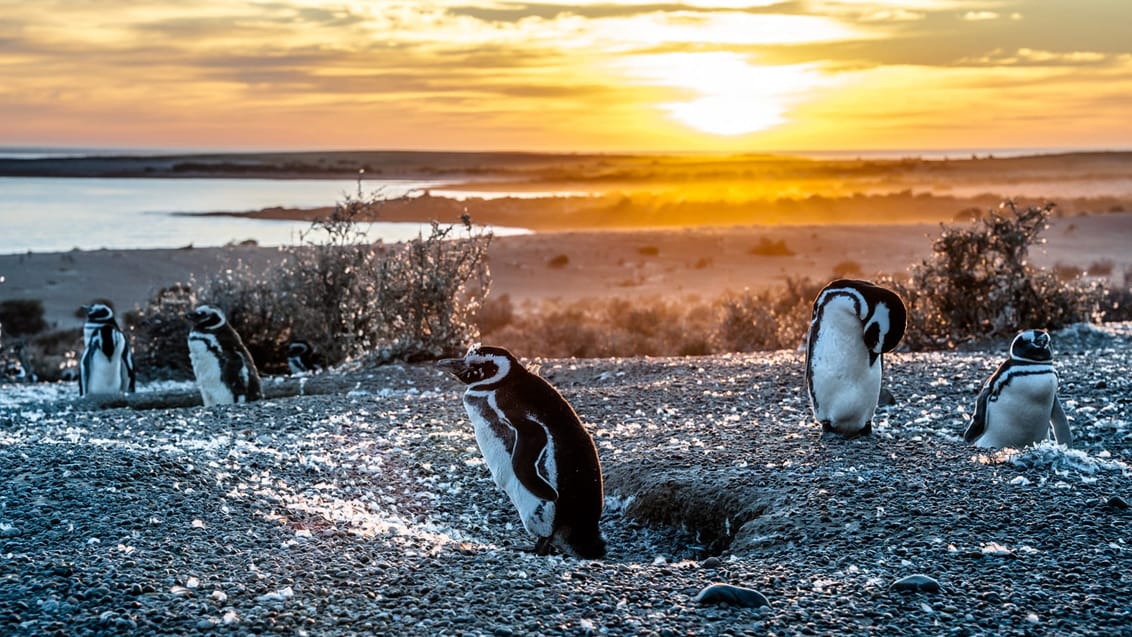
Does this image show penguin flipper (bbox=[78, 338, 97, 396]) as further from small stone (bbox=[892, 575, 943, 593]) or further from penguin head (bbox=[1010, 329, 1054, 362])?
small stone (bbox=[892, 575, 943, 593])

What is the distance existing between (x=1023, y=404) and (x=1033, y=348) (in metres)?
0.35

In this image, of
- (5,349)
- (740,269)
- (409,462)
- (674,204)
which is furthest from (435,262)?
(674,204)

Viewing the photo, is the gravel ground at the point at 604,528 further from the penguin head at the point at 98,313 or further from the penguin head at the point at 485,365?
the penguin head at the point at 98,313

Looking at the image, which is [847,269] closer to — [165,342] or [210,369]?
[165,342]

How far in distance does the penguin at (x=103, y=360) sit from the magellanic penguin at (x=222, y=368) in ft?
5.65

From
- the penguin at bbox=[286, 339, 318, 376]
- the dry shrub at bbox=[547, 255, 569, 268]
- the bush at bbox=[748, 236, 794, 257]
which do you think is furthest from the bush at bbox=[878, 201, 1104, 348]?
the bush at bbox=[748, 236, 794, 257]

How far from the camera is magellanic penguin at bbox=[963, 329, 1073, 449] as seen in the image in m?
6.35

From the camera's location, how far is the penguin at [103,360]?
1063 centimetres

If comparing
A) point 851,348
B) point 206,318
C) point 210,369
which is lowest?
point 210,369

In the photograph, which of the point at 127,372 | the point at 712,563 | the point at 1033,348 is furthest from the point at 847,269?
the point at 712,563

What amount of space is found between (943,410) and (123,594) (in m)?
5.24

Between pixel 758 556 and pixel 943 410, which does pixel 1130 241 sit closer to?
pixel 943 410

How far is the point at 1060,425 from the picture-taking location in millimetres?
6375

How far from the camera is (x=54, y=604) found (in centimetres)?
353
